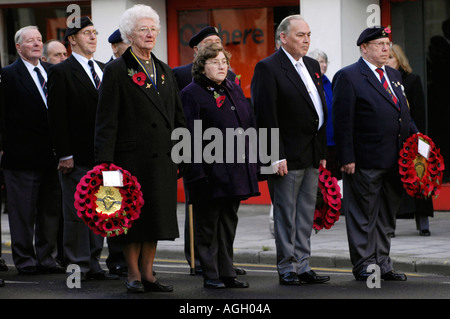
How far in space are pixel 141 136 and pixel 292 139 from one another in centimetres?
133

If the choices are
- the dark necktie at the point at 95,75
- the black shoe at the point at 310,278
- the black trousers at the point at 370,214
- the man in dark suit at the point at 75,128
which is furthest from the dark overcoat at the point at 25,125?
the black trousers at the point at 370,214

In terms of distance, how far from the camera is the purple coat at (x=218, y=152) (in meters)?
8.75

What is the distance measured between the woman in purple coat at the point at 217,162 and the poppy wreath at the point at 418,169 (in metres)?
1.34

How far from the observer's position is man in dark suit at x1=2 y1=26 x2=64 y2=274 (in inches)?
406

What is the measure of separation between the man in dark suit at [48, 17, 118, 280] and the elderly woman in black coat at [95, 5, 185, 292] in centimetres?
107

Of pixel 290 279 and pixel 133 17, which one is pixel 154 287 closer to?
pixel 290 279

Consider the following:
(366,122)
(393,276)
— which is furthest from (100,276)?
(366,122)

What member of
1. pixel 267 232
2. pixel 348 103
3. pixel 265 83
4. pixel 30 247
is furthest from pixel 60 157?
pixel 267 232

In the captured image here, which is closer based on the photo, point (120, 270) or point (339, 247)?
point (120, 270)

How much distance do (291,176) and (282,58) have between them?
101 centimetres

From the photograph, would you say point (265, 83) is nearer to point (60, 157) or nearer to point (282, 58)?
point (282, 58)

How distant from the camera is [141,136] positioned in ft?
27.9

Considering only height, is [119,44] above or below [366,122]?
above

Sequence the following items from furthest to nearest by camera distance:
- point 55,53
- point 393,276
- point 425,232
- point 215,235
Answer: point 425,232 → point 55,53 → point 393,276 → point 215,235
